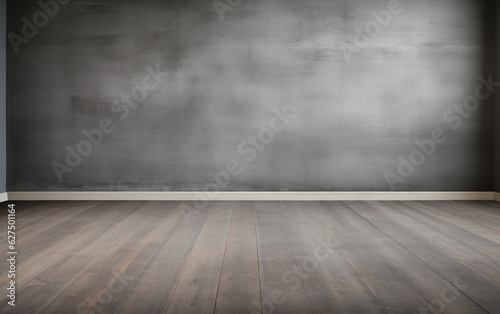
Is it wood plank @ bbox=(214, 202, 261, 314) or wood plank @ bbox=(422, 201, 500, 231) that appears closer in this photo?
wood plank @ bbox=(214, 202, 261, 314)

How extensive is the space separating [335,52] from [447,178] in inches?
79.5

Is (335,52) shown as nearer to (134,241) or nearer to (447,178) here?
(447,178)

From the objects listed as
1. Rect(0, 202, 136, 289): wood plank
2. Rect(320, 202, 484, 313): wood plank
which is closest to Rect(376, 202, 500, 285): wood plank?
Rect(320, 202, 484, 313): wood plank

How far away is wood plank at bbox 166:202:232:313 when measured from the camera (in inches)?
66.8

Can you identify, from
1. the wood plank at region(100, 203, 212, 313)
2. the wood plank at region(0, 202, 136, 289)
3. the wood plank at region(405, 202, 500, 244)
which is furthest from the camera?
the wood plank at region(405, 202, 500, 244)

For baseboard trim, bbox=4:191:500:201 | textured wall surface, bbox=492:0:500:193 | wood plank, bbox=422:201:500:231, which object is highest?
textured wall surface, bbox=492:0:500:193

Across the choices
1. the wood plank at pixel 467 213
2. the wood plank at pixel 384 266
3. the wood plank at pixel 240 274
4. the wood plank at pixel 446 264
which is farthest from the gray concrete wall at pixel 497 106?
the wood plank at pixel 240 274

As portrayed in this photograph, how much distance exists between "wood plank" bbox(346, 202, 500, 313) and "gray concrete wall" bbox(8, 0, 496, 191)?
1.42 meters

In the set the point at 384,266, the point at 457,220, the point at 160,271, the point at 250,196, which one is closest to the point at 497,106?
the point at 457,220

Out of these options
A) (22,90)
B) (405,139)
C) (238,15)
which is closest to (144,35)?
(238,15)

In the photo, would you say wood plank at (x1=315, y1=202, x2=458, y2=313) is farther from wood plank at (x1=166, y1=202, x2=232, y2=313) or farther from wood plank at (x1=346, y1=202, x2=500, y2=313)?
wood plank at (x1=166, y1=202, x2=232, y2=313)

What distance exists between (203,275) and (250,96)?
9.69 ft

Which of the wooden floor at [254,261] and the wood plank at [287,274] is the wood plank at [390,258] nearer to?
the wooden floor at [254,261]

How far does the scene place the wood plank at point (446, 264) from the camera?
1.80m
